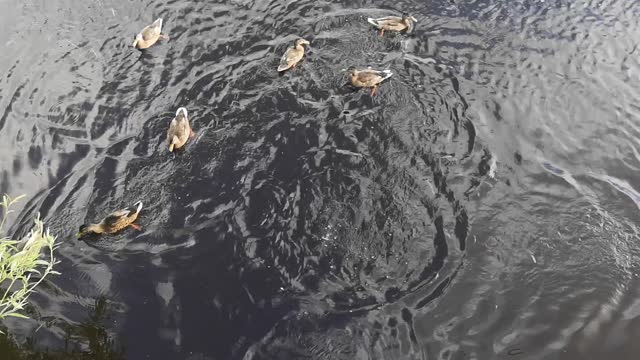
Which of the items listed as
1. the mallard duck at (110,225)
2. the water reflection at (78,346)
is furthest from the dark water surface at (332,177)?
the mallard duck at (110,225)

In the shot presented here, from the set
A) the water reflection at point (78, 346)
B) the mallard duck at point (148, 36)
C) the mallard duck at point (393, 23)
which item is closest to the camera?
the water reflection at point (78, 346)

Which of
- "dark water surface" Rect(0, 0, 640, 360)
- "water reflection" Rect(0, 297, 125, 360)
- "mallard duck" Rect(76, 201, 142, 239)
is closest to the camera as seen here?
"water reflection" Rect(0, 297, 125, 360)

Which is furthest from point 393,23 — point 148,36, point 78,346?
point 78,346

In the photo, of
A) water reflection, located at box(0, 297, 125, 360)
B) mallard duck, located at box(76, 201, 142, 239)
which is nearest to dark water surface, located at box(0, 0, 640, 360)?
water reflection, located at box(0, 297, 125, 360)

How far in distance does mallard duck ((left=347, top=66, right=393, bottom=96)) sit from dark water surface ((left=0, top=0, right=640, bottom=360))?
216mm

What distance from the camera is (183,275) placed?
729 centimetres

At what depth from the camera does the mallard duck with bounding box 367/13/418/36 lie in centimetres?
1030

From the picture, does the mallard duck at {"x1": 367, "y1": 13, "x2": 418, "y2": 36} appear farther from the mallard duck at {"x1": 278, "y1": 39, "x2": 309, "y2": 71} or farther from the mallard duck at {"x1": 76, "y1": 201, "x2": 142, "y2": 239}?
the mallard duck at {"x1": 76, "y1": 201, "x2": 142, "y2": 239}

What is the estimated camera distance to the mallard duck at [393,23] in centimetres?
1030

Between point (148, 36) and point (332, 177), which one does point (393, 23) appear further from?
point (148, 36)

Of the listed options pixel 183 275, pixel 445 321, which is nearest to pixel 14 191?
pixel 183 275

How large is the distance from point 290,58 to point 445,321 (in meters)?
4.93

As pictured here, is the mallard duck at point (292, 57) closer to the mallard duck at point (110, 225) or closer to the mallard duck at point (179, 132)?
the mallard duck at point (179, 132)

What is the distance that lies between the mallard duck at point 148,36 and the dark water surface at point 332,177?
0.16 m
